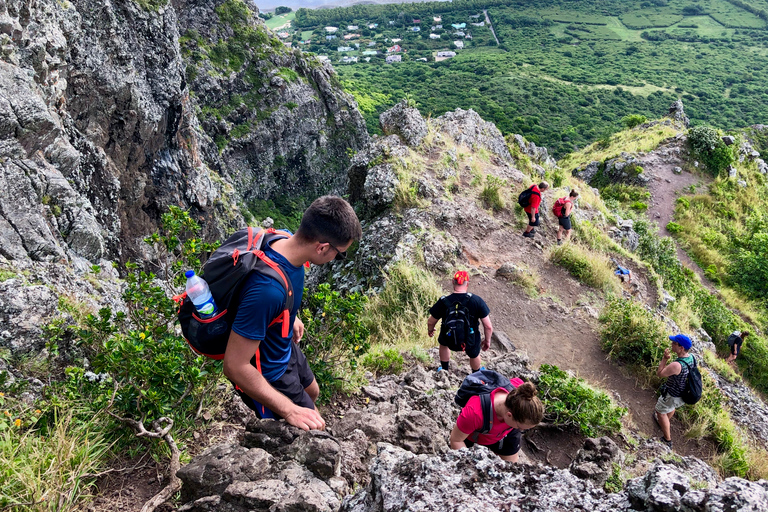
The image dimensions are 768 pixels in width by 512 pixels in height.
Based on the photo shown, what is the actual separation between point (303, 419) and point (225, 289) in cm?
94

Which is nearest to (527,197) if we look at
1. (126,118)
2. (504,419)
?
(504,419)

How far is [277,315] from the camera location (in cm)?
246

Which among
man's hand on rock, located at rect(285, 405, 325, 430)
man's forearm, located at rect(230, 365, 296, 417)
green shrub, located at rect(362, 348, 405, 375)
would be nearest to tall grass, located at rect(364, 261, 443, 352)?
green shrub, located at rect(362, 348, 405, 375)

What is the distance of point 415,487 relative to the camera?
220 cm

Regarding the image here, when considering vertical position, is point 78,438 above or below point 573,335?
above

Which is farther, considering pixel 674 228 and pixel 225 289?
pixel 674 228

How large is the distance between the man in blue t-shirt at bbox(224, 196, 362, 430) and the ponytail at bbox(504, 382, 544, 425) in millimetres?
1474

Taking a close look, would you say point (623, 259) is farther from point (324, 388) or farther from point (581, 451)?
point (324, 388)

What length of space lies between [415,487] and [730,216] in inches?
858

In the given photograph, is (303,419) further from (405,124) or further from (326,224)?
(405,124)

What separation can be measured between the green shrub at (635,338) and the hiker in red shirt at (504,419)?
13.8 feet

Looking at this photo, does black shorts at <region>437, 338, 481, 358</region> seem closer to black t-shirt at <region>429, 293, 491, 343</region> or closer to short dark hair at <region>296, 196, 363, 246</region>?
black t-shirt at <region>429, 293, 491, 343</region>

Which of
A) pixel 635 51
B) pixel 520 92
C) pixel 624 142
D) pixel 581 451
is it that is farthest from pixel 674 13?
pixel 581 451

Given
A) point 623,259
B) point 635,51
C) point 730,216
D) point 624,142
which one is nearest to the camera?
point 623,259
